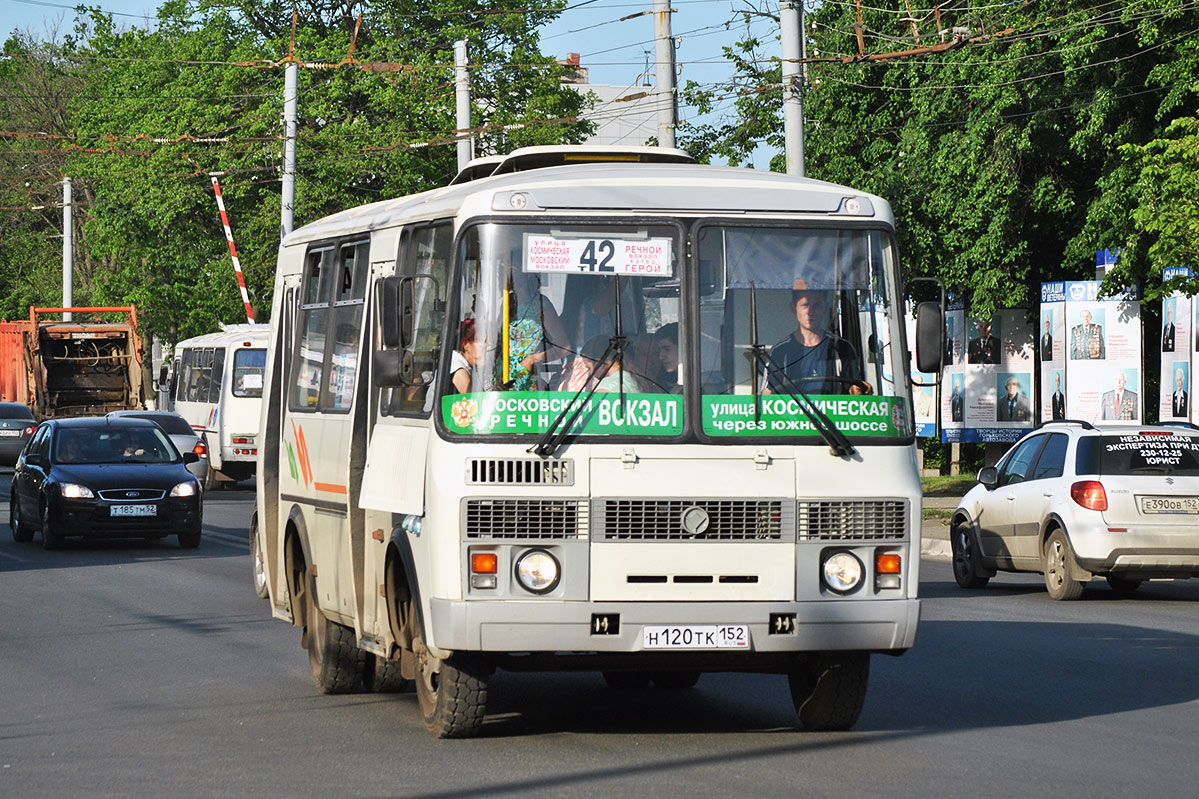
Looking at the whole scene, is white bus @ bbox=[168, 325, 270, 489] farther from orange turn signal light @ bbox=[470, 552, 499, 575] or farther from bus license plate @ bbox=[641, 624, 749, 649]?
bus license plate @ bbox=[641, 624, 749, 649]

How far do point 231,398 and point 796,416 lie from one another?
29815 millimetres

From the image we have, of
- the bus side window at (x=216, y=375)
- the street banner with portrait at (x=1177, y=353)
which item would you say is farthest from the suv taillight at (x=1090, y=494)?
the bus side window at (x=216, y=375)

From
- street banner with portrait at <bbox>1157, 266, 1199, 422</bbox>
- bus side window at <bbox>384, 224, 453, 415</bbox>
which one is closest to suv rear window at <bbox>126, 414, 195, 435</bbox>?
street banner with portrait at <bbox>1157, 266, 1199, 422</bbox>

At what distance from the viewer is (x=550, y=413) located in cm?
855

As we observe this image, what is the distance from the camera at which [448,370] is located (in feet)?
28.6

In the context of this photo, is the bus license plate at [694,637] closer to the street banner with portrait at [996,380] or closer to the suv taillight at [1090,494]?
the suv taillight at [1090,494]

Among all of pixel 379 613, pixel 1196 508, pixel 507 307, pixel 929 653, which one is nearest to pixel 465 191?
pixel 507 307

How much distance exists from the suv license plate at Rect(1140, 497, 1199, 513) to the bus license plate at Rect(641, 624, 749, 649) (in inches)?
359

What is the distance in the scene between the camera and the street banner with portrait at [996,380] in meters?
34.8

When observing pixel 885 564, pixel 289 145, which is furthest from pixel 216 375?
pixel 885 564

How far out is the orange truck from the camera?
150 ft

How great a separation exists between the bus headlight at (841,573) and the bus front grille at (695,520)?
22cm

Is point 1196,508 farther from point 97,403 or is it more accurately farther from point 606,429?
point 97,403

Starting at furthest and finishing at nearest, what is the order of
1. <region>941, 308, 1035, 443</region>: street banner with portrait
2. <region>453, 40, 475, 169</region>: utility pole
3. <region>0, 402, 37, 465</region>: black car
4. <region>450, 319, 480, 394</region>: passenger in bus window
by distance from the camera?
<region>0, 402, 37, 465</region>: black car < <region>941, 308, 1035, 443</region>: street banner with portrait < <region>453, 40, 475, 169</region>: utility pole < <region>450, 319, 480, 394</region>: passenger in bus window
